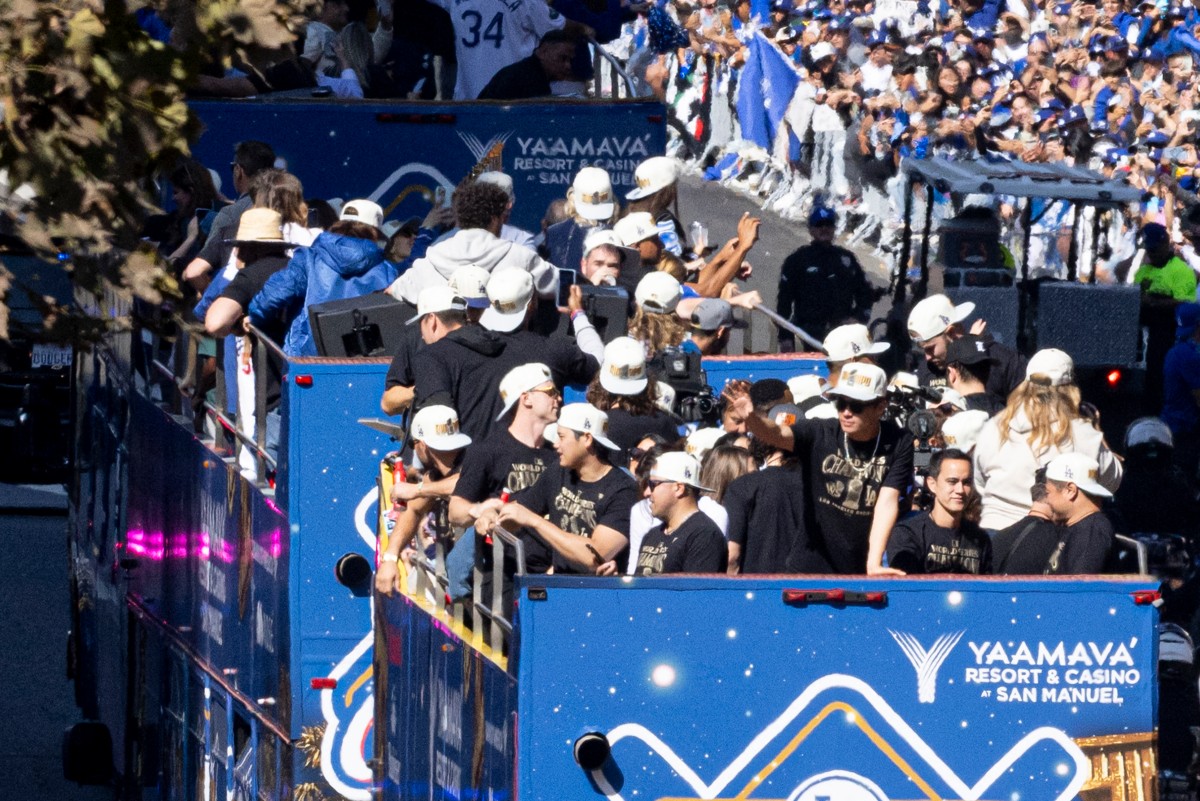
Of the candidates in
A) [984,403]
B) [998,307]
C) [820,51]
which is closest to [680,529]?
[984,403]

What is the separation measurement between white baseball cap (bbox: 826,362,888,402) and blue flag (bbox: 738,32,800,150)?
14.5 meters

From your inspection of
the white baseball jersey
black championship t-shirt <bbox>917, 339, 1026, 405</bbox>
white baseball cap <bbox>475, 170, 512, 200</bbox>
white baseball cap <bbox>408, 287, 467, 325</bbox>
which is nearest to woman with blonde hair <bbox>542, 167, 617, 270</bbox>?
white baseball cap <bbox>475, 170, 512, 200</bbox>

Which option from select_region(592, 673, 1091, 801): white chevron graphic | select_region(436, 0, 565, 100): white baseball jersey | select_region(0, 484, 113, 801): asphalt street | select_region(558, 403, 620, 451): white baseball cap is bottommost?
select_region(0, 484, 113, 801): asphalt street

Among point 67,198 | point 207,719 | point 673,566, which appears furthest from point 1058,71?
point 67,198

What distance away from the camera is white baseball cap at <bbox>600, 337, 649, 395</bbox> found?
9672mm

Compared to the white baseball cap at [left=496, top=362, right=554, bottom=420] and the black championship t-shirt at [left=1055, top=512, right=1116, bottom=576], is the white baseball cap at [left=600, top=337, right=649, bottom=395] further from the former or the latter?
the black championship t-shirt at [left=1055, top=512, right=1116, bottom=576]

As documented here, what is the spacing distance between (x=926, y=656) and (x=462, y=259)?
3843 millimetres

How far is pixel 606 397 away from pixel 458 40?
25.5 feet

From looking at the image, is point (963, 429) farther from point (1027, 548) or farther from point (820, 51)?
point (820, 51)

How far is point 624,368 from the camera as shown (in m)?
9.72

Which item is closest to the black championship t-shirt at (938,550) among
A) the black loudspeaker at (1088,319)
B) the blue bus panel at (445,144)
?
the blue bus panel at (445,144)

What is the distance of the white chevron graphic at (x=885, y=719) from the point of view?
809 cm

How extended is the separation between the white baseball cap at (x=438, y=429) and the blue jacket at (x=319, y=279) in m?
1.78

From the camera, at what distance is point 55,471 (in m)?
23.3
